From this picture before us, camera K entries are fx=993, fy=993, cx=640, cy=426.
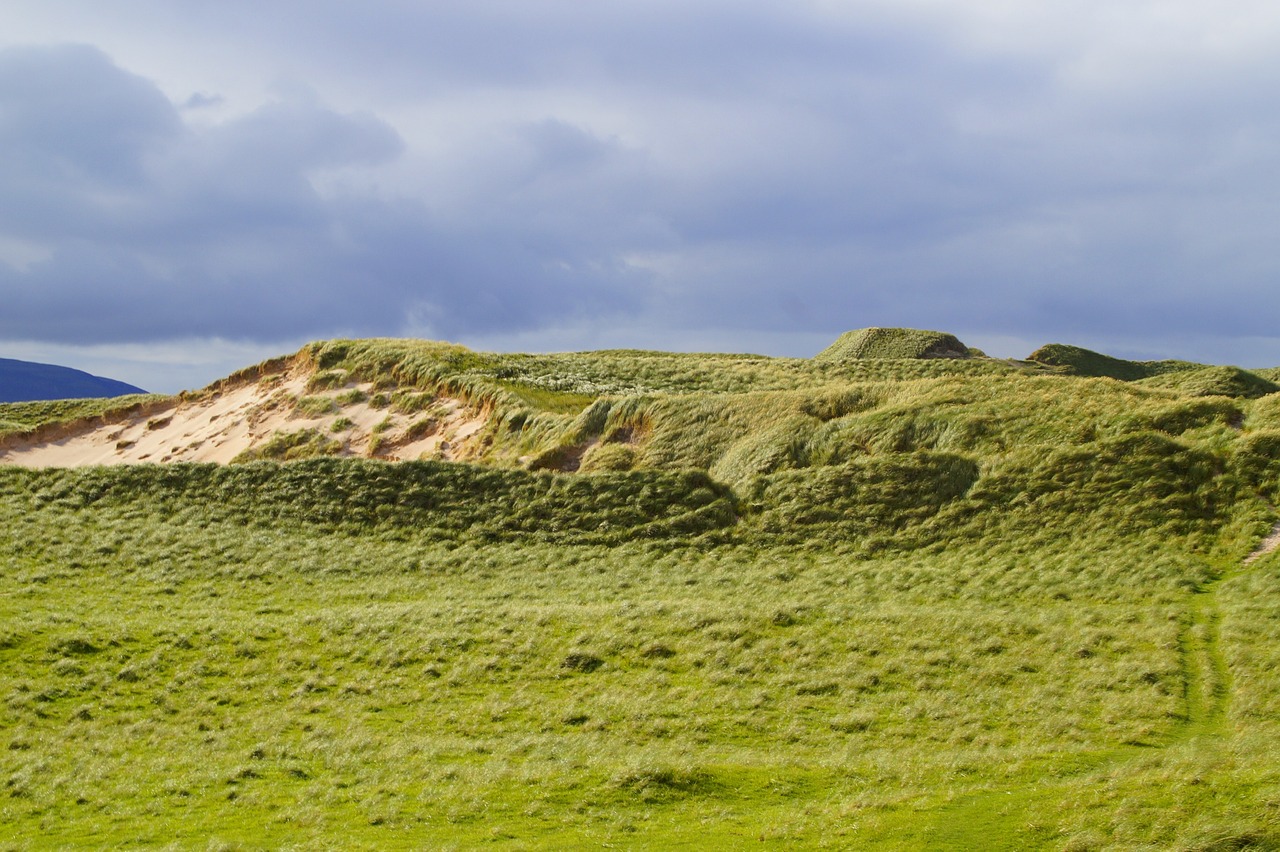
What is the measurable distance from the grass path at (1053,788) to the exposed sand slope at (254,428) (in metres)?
31.3

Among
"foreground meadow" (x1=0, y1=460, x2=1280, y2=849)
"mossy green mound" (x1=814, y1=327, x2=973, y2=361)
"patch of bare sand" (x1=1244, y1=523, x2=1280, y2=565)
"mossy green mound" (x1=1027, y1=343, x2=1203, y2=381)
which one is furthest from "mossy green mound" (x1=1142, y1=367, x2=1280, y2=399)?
"foreground meadow" (x1=0, y1=460, x2=1280, y2=849)

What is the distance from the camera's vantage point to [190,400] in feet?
199

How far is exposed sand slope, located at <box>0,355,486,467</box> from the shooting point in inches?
1890

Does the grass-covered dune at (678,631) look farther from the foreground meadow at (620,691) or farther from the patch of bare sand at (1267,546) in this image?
the patch of bare sand at (1267,546)

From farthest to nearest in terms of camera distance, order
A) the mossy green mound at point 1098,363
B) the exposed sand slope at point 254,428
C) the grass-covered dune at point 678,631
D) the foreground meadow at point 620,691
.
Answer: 1. the mossy green mound at point 1098,363
2. the exposed sand slope at point 254,428
3. the grass-covered dune at point 678,631
4. the foreground meadow at point 620,691

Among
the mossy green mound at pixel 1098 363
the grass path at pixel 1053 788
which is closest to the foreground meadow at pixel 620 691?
the grass path at pixel 1053 788

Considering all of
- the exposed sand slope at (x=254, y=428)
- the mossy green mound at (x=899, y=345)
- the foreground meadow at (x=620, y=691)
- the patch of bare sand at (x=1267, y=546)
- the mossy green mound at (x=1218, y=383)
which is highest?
the mossy green mound at (x=899, y=345)

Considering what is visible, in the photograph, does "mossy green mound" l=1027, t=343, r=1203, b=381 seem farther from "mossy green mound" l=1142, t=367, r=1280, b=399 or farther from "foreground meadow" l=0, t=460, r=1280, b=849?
"foreground meadow" l=0, t=460, r=1280, b=849

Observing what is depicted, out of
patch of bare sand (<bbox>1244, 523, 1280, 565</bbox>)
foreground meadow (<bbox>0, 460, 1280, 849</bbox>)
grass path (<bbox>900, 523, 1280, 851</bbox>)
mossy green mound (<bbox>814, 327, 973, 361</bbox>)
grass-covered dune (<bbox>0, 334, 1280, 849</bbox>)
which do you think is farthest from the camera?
mossy green mound (<bbox>814, 327, 973, 361</bbox>)

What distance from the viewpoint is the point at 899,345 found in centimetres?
8544

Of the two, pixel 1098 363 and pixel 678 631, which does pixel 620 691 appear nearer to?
pixel 678 631

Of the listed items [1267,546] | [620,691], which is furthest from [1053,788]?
[1267,546]

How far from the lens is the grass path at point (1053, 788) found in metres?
14.3

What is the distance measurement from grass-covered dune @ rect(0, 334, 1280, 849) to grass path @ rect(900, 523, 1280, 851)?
0.09 m
